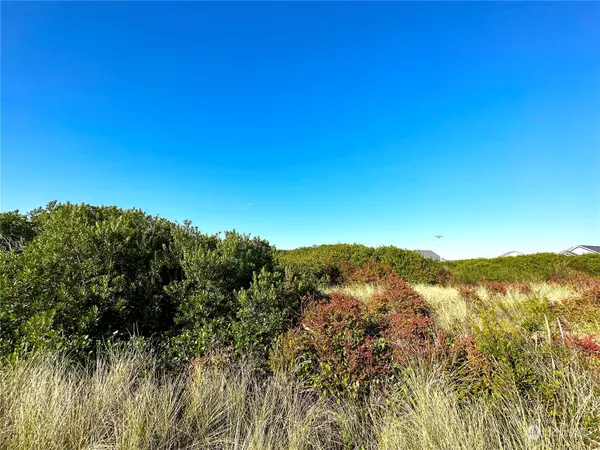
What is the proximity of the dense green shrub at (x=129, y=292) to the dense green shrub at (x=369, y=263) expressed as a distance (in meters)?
6.37

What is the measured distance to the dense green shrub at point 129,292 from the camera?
3.14 metres

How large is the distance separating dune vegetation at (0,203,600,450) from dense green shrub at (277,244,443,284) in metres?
6.01

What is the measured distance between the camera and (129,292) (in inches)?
145

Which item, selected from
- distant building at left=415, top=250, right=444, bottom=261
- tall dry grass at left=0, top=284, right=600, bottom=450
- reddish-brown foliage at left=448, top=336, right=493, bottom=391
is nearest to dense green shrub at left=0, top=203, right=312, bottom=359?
tall dry grass at left=0, top=284, right=600, bottom=450

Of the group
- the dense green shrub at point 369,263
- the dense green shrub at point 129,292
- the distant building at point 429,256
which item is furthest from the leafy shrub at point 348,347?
the distant building at point 429,256

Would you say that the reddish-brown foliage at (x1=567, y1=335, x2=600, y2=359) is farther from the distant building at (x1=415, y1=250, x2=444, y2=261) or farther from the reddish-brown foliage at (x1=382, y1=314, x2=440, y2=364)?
the distant building at (x1=415, y1=250, x2=444, y2=261)

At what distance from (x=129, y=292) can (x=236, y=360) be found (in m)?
1.59

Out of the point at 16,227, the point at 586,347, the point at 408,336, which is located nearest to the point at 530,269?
the point at 586,347

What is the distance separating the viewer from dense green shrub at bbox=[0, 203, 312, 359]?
314 centimetres

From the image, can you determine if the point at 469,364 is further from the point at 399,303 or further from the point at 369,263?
the point at 369,263

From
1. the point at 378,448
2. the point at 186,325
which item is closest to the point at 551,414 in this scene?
the point at 378,448

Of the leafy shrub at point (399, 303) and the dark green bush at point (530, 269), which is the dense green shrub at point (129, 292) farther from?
the dark green bush at point (530, 269)

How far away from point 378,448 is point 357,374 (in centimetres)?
90

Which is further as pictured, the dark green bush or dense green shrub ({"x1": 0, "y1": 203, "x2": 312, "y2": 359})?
the dark green bush
